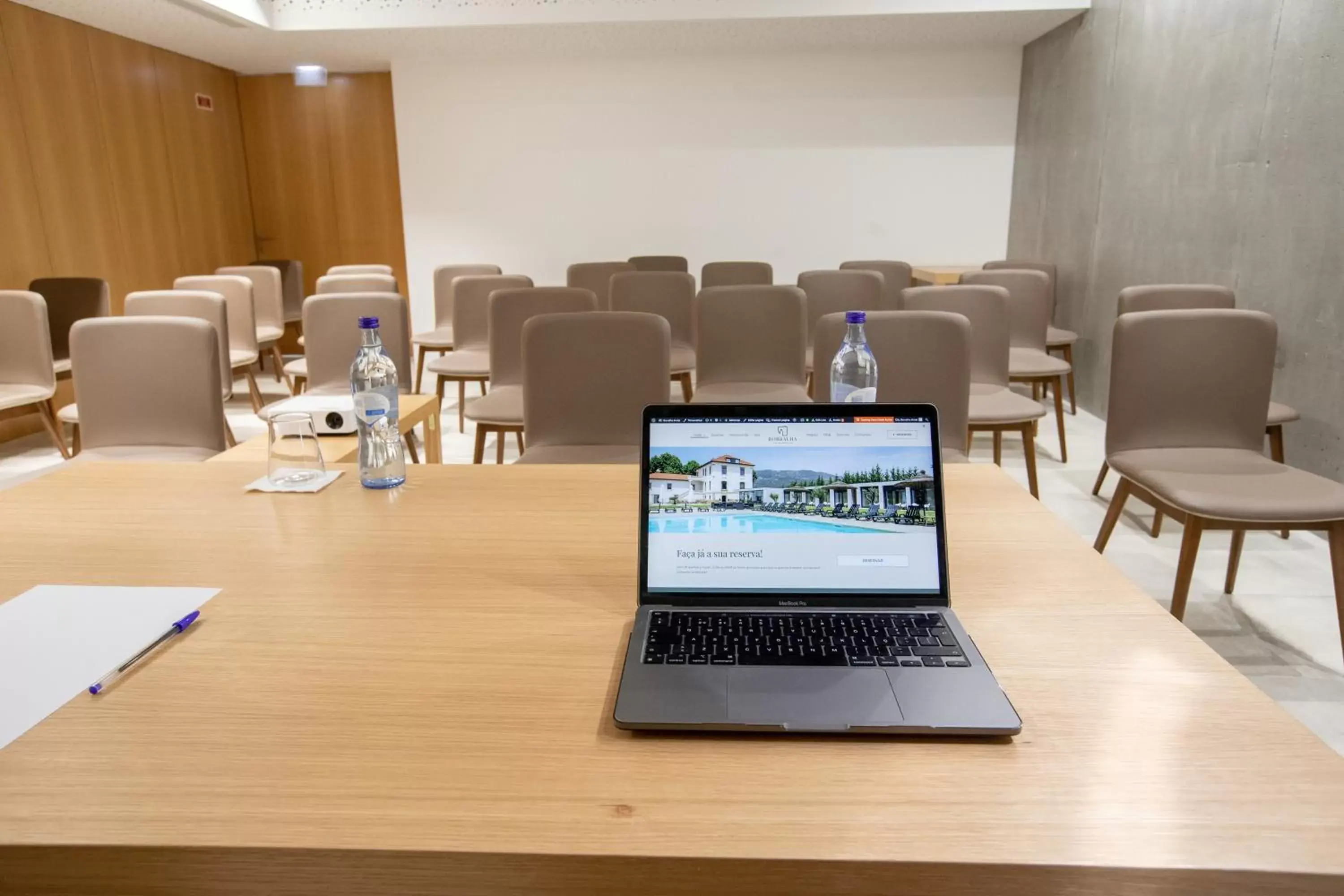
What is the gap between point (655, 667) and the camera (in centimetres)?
96

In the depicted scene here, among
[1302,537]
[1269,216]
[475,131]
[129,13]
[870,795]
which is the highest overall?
[129,13]

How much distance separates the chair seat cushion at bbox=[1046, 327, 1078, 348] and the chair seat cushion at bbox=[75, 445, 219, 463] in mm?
4012

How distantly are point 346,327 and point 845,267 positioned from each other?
9.75ft

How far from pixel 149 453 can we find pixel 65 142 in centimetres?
400

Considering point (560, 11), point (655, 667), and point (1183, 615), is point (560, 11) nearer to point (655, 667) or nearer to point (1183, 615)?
point (1183, 615)

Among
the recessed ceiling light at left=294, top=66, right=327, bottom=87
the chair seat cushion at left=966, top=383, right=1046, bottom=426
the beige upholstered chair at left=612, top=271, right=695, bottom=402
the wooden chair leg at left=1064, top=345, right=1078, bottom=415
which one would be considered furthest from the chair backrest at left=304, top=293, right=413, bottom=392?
the recessed ceiling light at left=294, top=66, right=327, bottom=87

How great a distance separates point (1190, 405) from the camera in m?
2.64

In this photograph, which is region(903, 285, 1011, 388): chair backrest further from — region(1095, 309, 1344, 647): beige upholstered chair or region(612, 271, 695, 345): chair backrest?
region(612, 271, 695, 345): chair backrest

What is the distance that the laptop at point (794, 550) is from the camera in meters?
0.98

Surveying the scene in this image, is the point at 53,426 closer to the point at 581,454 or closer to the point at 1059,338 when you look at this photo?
the point at 581,454

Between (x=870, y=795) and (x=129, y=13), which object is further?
(x=129, y=13)

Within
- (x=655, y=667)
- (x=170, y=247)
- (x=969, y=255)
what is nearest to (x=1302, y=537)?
(x=655, y=667)

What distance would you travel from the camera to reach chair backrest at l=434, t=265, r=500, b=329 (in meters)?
5.51

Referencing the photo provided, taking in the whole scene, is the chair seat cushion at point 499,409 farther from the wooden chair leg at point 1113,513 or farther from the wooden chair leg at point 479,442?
the wooden chair leg at point 1113,513
